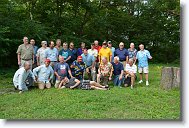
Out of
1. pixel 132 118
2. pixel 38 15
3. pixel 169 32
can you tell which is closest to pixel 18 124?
pixel 132 118

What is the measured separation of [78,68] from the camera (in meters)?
9.73

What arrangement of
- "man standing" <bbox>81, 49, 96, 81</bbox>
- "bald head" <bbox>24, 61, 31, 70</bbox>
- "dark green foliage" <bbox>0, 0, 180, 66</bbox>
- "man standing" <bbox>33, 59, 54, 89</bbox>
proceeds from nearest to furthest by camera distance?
"bald head" <bbox>24, 61, 31, 70</bbox> < "man standing" <bbox>33, 59, 54, 89</bbox> < "man standing" <bbox>81, 49, 96, 81</bbox> < "dark green foliage" <bbox>0, 0, 180, 66</bbox>

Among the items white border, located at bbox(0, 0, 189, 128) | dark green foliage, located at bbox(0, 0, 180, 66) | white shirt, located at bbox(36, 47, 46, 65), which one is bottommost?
white border, located at bbox(0, 0, 189, 128)

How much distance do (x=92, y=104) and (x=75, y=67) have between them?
7.96 ft

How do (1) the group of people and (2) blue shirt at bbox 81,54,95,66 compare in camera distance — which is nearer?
(1) the group of people

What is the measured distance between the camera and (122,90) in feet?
29.1

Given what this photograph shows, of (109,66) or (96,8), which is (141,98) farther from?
(96,8)

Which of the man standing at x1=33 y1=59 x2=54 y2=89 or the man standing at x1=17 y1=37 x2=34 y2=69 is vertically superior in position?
the man standing at x1=17 y1=37 x2=34 y2=69

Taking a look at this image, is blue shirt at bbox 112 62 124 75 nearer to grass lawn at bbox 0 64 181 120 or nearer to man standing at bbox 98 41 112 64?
man standing at bbox 98 41 112 64

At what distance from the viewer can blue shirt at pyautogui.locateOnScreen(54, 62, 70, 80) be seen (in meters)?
9.49

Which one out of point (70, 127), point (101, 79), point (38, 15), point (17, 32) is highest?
point (38, 15)

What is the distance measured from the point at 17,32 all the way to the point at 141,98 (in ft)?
21.4

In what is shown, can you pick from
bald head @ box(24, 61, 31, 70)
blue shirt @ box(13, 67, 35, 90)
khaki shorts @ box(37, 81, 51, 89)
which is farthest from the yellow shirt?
blue shirt @ box(13, 67, 35, 90)

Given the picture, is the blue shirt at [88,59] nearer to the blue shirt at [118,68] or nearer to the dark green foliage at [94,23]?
the blue shirt at [118,68]
